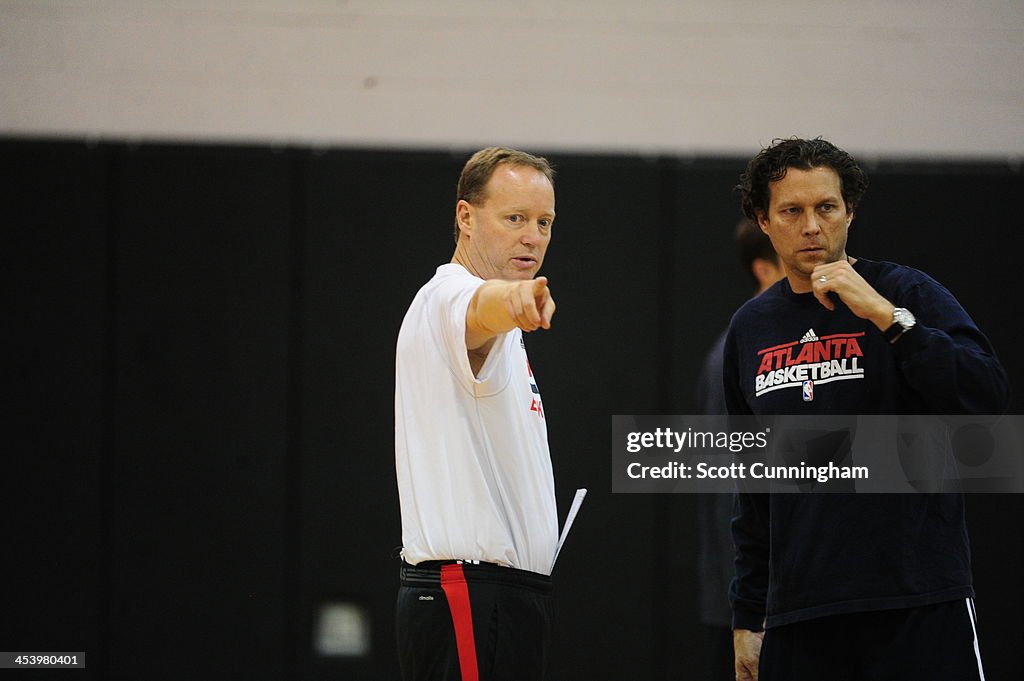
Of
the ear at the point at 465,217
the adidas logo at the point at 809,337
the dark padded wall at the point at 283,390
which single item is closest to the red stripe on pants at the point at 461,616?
the ear at the point at 465,217

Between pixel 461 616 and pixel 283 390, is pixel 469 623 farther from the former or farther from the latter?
pixel 283 390

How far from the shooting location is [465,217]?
95.3 inches

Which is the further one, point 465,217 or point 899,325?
point 465,217

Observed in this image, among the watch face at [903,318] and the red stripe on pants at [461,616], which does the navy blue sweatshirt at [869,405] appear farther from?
the red stripe on pants at [461,616]

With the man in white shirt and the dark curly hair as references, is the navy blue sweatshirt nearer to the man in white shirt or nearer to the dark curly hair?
the dark curly hair

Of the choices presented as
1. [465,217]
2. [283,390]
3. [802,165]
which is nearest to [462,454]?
[465,217]

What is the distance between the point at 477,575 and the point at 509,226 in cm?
75

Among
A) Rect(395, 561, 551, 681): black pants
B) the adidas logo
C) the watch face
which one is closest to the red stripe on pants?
Rect(395, 561, 551, 681): black pants

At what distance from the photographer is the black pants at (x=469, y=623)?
212 centimetres

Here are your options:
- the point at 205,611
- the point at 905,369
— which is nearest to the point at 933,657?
the point at 905,369

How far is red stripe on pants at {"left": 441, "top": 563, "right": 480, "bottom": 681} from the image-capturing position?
6.95ft

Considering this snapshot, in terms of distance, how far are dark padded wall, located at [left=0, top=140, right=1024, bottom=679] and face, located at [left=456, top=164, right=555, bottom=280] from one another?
1.85 meters

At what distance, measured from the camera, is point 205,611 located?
4.12 meters

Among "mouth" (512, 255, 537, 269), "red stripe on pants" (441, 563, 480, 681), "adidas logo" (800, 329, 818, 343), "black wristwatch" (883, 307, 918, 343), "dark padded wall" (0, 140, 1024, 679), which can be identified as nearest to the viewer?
"black wristwatch" (883, 307, 918, 343)
